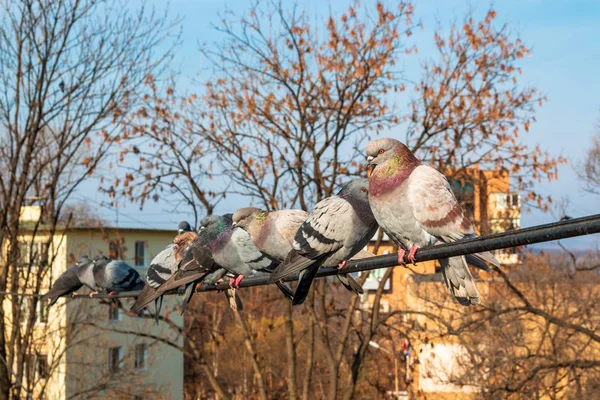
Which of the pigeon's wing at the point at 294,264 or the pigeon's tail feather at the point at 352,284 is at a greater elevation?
the pigeon's wing at the point at 294,264

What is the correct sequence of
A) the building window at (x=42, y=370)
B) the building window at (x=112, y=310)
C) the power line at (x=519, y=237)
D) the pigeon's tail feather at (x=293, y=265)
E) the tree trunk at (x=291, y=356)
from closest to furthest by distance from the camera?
1. the power line at (x=519, y=237)
2. the pigeon's tail feather at (x=293, y=265)
3. the building window at (x=112, y=310)
4. the tree trunk at (x=291, y=356)
5. the building window at (x=42, y=370)

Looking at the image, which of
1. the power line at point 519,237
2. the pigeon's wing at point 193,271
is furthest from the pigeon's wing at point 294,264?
the pigeon's wing at point 193,271

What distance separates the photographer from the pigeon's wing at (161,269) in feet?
20.6

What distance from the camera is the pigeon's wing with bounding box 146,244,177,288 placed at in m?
6.29

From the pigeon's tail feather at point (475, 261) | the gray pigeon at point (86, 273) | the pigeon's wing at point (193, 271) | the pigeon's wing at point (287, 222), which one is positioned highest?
the gray pigeon at point (86, 273)

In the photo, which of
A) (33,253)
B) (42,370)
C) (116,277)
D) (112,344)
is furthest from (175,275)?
(112,344)

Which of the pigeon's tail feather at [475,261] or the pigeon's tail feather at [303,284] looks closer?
the pigeon's tail feather at [475,261]

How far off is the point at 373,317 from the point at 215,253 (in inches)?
295

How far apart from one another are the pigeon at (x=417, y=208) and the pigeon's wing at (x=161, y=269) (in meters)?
2.92

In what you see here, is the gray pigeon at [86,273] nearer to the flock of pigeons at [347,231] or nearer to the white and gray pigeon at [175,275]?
the white and gray pigeon at [175,275]

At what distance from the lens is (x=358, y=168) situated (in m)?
12.4

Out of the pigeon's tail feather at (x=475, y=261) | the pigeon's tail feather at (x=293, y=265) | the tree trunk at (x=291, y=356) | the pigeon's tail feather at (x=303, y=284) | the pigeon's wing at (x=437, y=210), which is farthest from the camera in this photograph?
the tree trunk at (x=291, y=356)

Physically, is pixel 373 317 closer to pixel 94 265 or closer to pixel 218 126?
pixel 218 126

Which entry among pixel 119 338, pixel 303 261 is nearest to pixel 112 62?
pixel 303 261
